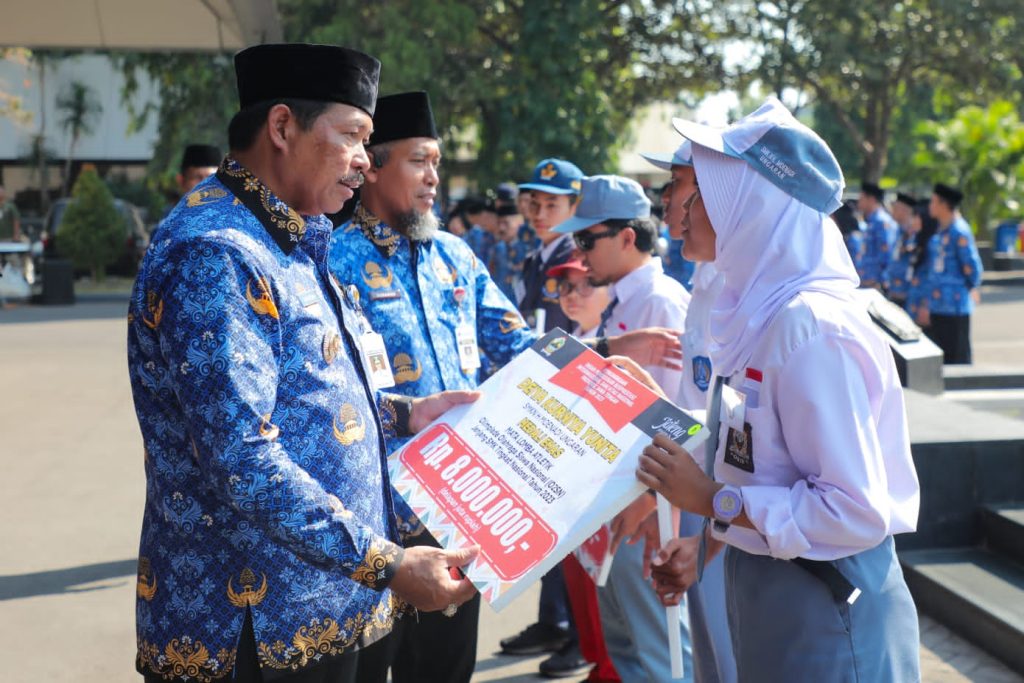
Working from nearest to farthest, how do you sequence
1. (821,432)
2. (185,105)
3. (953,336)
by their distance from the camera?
(821,432) < (953,336) < (185,105)

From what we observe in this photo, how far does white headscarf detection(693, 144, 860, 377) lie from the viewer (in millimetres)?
2357

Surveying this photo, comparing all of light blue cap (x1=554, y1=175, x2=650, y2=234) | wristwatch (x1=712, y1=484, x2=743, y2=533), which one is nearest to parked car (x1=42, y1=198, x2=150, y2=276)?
light blue cap (x1=554, y1=175, x2=650, y2=234)

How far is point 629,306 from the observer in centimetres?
441

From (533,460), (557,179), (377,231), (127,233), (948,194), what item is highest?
(377,231)

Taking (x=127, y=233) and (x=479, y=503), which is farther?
(x=127, y=233)

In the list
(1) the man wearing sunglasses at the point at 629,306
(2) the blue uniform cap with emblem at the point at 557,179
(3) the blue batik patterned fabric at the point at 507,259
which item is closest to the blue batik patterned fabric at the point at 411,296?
(1) the man wearing sunglasses at the point at 629,306

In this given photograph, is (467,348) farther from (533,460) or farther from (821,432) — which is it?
(821,432)

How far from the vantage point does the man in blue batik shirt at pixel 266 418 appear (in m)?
2.11

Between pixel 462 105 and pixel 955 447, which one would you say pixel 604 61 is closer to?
pixel 462 105

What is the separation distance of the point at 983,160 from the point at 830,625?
2924 centimetres

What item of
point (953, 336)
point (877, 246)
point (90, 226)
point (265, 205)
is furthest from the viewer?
point (90, 226)

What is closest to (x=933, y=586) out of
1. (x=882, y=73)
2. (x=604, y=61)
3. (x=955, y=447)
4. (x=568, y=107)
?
(x=955, y=447)

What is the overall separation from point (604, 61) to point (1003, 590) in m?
20.9

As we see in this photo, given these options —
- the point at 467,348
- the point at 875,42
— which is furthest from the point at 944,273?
the point at 875,42
